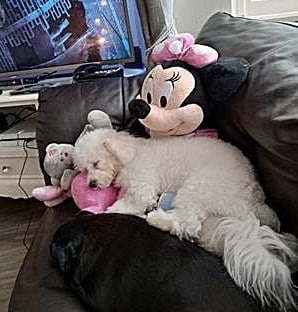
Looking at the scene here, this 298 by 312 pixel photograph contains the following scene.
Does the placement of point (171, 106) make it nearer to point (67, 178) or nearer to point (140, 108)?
point (140, 108)

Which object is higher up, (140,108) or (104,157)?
(140,108)

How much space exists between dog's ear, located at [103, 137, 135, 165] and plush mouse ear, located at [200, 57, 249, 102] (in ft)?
0.93

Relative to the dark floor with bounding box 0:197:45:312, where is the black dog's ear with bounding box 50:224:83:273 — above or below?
above

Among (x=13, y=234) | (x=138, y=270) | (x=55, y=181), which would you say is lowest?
(x=13, y=234)

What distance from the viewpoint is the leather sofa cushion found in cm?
113

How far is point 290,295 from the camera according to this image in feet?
3.22

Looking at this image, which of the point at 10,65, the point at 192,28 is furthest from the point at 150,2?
the point at 10,65

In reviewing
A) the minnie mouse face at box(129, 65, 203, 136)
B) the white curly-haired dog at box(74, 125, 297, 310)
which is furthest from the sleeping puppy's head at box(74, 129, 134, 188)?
the minnie mouse face at box(129, 65, 203, 136)

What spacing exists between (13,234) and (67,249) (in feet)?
4.73

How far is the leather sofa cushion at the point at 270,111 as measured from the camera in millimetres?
1134

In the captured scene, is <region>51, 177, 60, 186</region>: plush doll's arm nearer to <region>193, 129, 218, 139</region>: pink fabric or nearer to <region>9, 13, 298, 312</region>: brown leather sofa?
<region>9, 13, 298, 312</region>: brown leather sofa

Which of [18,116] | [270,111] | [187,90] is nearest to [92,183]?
[187,90]

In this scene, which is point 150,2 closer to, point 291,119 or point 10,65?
point 10,65

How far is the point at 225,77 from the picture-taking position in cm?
131
